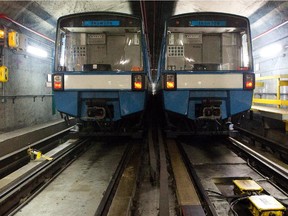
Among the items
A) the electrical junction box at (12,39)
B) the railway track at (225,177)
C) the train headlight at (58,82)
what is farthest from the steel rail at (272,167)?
the electrical junction box at (12,39)

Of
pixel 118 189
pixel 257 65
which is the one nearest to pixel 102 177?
pixel 118 189

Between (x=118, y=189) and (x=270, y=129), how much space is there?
5.07m

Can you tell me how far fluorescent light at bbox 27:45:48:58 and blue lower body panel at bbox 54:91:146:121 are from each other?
3087 millimetres

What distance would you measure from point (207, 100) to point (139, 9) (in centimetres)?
499

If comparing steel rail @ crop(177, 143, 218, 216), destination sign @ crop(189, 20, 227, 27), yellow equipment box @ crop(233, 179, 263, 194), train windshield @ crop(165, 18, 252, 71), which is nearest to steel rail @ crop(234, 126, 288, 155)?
train windshield @ crop(165, 18, 252, 71)

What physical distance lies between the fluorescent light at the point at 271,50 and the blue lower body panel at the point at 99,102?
6063 millimetres

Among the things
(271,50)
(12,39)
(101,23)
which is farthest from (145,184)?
(271,50)

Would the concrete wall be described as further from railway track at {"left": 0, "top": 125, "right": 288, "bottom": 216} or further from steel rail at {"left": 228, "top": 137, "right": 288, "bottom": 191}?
steel rail at {"left": 228, "top": 137, "right": 288, "bottom": 191}

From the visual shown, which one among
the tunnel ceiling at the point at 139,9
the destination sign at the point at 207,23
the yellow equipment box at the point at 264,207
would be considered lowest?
the yellow equipment box at the point at 264,207

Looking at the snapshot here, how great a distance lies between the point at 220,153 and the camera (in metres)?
6.32

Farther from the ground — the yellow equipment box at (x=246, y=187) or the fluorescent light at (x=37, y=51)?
the fluorescent light at (x=37, y=51)

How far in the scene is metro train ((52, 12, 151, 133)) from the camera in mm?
5945

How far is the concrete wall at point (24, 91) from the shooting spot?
7102 mm

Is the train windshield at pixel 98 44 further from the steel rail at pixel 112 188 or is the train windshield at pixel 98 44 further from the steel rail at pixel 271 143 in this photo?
the steel rail at pixel 271 143
